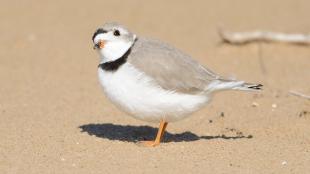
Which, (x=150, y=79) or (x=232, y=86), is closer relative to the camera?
(x=150, y=79)

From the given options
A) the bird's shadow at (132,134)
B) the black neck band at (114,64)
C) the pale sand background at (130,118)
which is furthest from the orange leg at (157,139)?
the black neck band at (114,64)

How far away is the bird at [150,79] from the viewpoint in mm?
7168

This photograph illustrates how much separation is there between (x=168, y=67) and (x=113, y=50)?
1.90 ft

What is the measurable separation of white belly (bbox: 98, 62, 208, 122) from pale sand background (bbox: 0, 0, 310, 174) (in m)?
0.38

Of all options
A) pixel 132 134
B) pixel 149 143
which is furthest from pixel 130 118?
pixel 149 143

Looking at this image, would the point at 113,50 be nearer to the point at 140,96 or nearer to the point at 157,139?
the point at 140,96

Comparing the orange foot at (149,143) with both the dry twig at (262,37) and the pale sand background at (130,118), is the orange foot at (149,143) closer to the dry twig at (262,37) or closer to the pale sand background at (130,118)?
the pale sand background at (130,118)

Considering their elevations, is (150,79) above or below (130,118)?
above

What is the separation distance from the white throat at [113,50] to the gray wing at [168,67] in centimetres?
10

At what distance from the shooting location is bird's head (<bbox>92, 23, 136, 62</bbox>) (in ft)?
24.0

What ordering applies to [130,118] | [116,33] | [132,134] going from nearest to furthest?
[116,33] → [132,134] → [130,118]

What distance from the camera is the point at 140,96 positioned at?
7148 millimetres

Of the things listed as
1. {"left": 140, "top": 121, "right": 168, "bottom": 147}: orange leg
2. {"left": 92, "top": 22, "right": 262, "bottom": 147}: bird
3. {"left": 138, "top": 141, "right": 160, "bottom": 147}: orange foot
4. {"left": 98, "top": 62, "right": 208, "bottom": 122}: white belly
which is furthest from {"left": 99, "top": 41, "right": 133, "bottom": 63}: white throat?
{"left": 138, "top": 141, "right": 160, "bottom": 147}: orange foot

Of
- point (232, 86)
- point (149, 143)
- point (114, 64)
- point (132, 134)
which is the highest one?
point (114, 64)
